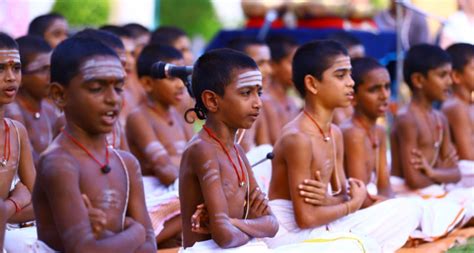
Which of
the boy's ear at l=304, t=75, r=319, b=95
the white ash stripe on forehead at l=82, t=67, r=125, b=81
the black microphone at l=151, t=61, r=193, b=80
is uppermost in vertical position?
the white ash stripe on forehead at l=82, t=67, r=125, b=81

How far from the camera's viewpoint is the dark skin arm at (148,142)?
6551 mm

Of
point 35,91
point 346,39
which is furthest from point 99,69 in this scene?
point 346,39

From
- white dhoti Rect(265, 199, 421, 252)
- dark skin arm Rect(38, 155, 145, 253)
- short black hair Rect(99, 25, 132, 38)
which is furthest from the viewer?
short black hair Rect(99, 25, 132, 38)

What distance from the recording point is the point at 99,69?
13.5 feet

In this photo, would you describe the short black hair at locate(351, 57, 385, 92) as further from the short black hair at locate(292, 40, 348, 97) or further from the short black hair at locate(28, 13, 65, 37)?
the short black hair at locate(28, 13, 65, 37)

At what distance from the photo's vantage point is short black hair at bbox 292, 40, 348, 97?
5723 mm

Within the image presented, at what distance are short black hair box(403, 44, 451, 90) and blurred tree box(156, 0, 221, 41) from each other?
13334mm

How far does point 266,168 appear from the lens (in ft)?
21.8

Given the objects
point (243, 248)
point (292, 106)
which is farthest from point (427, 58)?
point (243, 248)

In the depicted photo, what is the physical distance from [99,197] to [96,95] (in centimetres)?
45

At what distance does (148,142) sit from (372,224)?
1747 millimetres

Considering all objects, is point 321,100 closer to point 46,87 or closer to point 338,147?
point 338,147

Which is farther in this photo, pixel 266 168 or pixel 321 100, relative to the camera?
pixel 266 168

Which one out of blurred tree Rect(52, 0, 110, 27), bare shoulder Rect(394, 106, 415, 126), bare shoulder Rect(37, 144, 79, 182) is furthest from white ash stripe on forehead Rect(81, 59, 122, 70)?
blurred tree Rect(52, 0, 110, 27)
